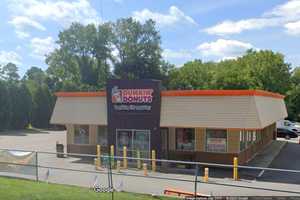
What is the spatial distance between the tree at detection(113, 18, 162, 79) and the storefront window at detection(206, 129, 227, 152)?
181ft

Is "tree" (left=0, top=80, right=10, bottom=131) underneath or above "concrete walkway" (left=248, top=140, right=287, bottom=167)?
above

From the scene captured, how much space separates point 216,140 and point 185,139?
2154mm

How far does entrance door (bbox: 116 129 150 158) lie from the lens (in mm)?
27344

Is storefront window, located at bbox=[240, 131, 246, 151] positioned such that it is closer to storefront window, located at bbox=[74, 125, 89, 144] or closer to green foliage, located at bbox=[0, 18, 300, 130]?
storefront window, located at bbox=[74, 125, 89, 144]

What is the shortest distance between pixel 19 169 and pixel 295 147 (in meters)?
26.8

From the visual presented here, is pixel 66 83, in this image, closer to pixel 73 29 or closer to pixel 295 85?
pixel 73 29

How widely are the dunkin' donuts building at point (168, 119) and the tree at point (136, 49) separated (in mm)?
51906

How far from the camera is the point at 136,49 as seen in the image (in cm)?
8381

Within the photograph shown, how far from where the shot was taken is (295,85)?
246 feet

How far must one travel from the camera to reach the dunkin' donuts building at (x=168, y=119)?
80.6 ft

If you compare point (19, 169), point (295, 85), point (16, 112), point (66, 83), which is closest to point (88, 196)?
point (19, 169)

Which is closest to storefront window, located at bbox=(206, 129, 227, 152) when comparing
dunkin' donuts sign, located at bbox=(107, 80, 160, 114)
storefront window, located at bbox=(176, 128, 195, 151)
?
storefront window, located at bbox=(176, 128, 195, 151)

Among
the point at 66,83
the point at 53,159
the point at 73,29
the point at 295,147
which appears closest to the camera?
the point at 53,159

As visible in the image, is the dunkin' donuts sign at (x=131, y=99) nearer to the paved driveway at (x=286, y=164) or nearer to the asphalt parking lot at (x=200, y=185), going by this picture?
the asphalt parking lot at (x=200, y=185)
